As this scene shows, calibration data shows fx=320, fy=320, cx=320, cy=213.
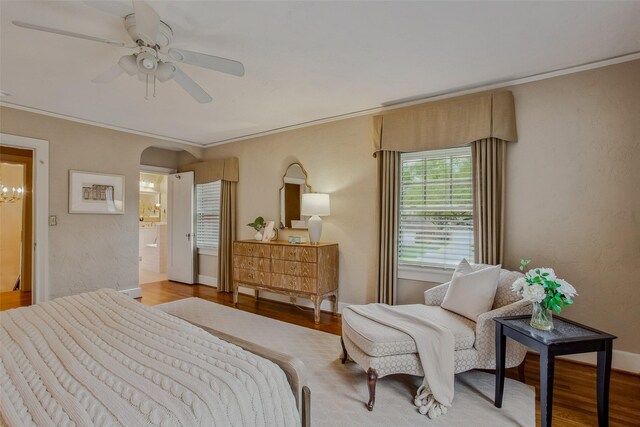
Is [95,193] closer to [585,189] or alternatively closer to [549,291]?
[549,291]

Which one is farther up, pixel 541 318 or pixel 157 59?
pixel 157 59

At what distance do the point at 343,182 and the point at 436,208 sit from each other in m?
1.25

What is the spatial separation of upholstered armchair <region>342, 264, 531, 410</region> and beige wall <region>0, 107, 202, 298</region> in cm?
403

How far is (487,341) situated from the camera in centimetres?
237

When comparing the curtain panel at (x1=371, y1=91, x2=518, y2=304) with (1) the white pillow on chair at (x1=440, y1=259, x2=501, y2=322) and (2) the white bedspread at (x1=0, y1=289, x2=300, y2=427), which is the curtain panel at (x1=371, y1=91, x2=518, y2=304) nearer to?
(1) the white pillow on chair at (x1=440, y1=259, x2=501, y2=322)

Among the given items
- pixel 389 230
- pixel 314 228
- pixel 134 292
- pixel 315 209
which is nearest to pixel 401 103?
pixel 389 230

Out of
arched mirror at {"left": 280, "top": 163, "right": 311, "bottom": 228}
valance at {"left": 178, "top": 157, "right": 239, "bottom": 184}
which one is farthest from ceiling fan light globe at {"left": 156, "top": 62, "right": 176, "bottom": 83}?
valance at {"left": 178, "top": 157, "right": 239, "bottom": 184}

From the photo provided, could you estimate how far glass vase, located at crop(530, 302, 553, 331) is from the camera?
6.75 ft

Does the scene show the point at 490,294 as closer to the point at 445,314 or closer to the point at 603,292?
the point at 445,314

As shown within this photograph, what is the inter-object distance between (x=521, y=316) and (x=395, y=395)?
1.07 m

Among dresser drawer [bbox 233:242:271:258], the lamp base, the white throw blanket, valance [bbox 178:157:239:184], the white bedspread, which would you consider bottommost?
the white throw blanket

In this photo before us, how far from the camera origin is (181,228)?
618 centimetres

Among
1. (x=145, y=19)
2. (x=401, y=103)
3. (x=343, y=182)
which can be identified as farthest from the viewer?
(x=343, y=182)

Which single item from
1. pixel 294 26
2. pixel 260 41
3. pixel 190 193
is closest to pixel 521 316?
pixel 294 26
